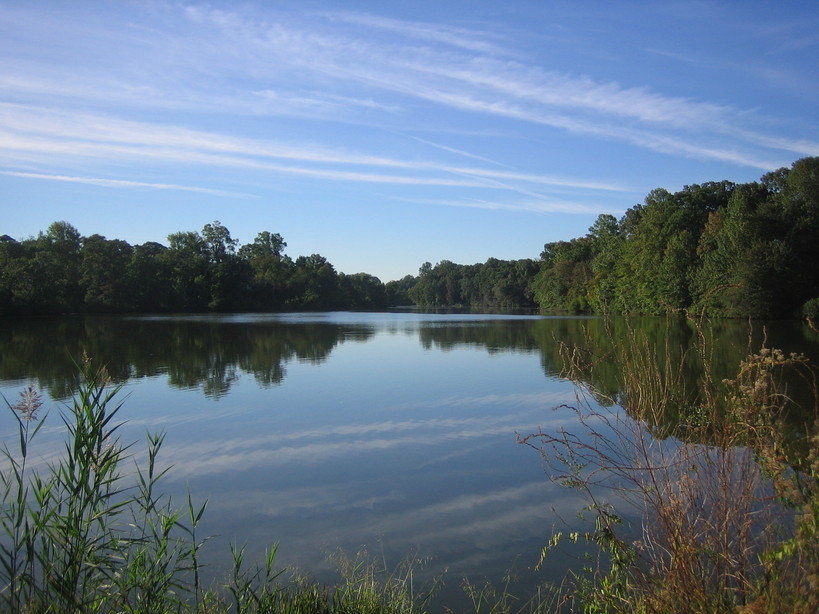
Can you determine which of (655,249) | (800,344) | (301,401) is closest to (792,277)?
(655,249)

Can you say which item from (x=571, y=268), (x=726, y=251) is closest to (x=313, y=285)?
(x=571, y=268)

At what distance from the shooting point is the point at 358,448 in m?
10.0

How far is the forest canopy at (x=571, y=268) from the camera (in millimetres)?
43438

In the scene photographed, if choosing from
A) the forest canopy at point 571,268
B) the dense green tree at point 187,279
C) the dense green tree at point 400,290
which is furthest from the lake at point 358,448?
the dense green tree at point 400,290

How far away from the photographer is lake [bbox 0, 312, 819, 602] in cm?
615

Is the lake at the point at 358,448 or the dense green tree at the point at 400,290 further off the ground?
the dense green tree at the point at 400,290

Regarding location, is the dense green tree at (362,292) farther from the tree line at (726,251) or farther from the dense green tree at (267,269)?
the tree line at (726,251)

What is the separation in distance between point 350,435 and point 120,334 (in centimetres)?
2796

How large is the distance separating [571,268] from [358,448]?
255 feet

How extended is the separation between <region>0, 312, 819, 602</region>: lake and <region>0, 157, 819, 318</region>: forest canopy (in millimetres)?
3438

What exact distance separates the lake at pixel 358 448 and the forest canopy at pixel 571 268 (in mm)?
3438

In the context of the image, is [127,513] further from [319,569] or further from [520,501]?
[520,501]

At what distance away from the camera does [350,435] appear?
10.9 metres

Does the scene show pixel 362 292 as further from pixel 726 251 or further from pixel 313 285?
pixel 726 251
